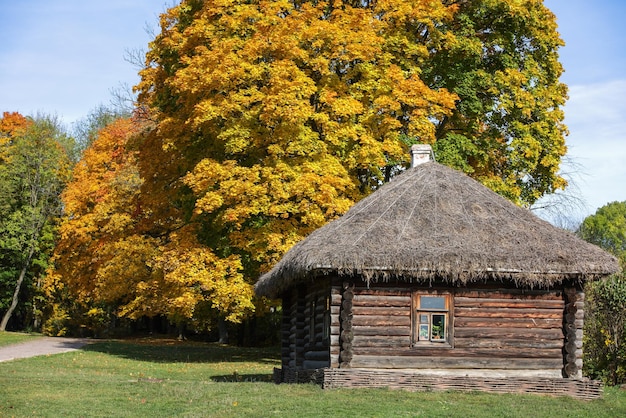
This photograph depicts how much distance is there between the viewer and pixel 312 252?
20.8 meters

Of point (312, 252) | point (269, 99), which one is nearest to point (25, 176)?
point (269, 99)

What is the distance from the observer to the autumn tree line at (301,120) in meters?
29.3

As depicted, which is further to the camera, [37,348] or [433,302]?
[37,348]

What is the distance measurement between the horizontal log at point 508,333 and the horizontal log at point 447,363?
21.6 inches

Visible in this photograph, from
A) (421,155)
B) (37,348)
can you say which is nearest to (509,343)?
(421,155)

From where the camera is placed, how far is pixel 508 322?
2158 centimetres

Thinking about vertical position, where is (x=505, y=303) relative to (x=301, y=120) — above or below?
below

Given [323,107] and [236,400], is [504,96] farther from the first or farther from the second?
[236,400]

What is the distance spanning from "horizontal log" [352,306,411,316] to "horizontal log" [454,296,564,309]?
1.23 meters

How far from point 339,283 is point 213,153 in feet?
39.6

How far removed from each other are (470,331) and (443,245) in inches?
91.6

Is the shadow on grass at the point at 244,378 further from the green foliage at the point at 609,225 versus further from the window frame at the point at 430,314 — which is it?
the green foliage at the point at 609,225

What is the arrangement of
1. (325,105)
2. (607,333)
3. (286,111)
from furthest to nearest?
(325,105), (286,111), (607,333)

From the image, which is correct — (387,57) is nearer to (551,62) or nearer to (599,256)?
(551,62)
